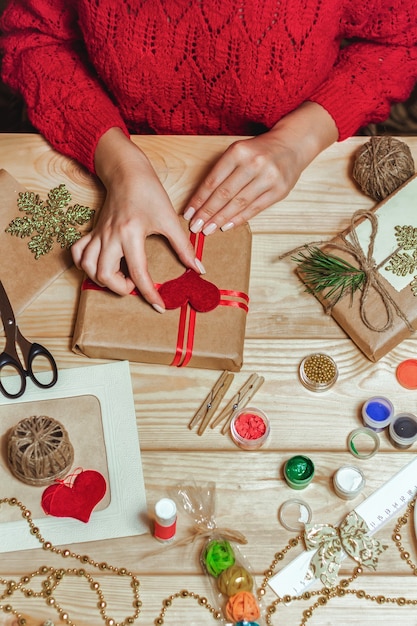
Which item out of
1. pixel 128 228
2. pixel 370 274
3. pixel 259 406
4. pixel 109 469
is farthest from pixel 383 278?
pixel 109 469

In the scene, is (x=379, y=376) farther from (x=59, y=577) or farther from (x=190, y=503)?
(x=59, y=577)

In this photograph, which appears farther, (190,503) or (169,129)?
(169,129)

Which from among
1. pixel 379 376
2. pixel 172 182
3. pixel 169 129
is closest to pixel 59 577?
pixel 379 376

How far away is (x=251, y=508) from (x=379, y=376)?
0.30 m

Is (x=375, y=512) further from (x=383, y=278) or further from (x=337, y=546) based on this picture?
(x=383, y=278)

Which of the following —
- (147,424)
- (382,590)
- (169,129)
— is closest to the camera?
(382,590)

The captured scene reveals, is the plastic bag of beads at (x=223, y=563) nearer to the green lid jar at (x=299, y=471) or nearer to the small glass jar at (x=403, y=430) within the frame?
the green lid jar at (x=299, y=471)

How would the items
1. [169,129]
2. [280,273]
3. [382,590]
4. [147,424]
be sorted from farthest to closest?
[169,129] → [280,273] → [147,424] → [382,590]

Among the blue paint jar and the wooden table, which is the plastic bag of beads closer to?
the wooden table

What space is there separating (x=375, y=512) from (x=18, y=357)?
613 mm

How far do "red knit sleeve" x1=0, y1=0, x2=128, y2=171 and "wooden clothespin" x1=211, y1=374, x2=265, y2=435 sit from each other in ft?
1.60

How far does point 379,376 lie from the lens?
1.08 metres

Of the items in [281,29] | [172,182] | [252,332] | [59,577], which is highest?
[281,29]

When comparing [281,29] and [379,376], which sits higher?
[281,29]
